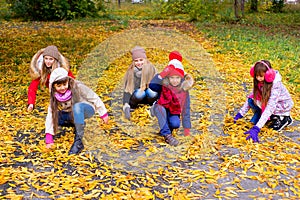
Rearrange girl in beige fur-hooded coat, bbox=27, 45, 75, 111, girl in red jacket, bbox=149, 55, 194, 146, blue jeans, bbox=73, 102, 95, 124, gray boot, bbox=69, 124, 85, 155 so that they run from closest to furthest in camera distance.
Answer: gray boot, bbox=69, 124, 85, 155
blue jeans, bbox=73, 102, 95, 124
girl in red jacket, bbox=149, 55, 194, 146
girl in beige fur-hooded coat, bbox=27, 45, 75, 111

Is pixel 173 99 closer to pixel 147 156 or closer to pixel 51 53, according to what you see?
pixel 147 156

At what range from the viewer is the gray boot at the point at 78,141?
4.42m

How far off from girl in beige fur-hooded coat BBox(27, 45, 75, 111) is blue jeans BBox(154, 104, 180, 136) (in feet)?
5.28

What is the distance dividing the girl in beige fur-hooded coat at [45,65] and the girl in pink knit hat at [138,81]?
87cm

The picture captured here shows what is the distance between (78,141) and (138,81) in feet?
5.23

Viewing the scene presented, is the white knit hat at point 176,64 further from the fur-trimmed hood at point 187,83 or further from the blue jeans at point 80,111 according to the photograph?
the blue jeans at point 80,111

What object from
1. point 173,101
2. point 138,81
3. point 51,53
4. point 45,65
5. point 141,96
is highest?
point 51,53

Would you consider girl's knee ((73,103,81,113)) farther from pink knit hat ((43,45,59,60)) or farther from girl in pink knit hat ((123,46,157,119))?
pink knit hat ((43,45,59,60))

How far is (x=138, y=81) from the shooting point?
225 inches

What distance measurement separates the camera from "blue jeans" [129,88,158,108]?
5.78 metres

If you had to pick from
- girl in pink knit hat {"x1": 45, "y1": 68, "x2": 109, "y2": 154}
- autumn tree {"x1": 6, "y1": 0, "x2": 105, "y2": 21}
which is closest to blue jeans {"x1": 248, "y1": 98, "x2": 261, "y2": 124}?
girl in pink knit hat {"x1": 45, "y1": 68, "x2": 109, "y2": 154}

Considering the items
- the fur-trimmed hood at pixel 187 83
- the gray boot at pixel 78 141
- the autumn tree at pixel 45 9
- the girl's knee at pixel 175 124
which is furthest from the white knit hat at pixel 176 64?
the autumn tree at pixel 45 9

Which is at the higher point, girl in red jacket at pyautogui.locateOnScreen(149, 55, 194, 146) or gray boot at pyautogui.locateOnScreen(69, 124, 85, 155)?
girl in red jacket at pyautogui.locateOnScreen(149, 55, 194, 146)

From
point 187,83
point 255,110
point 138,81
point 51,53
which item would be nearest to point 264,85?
point 255,110
